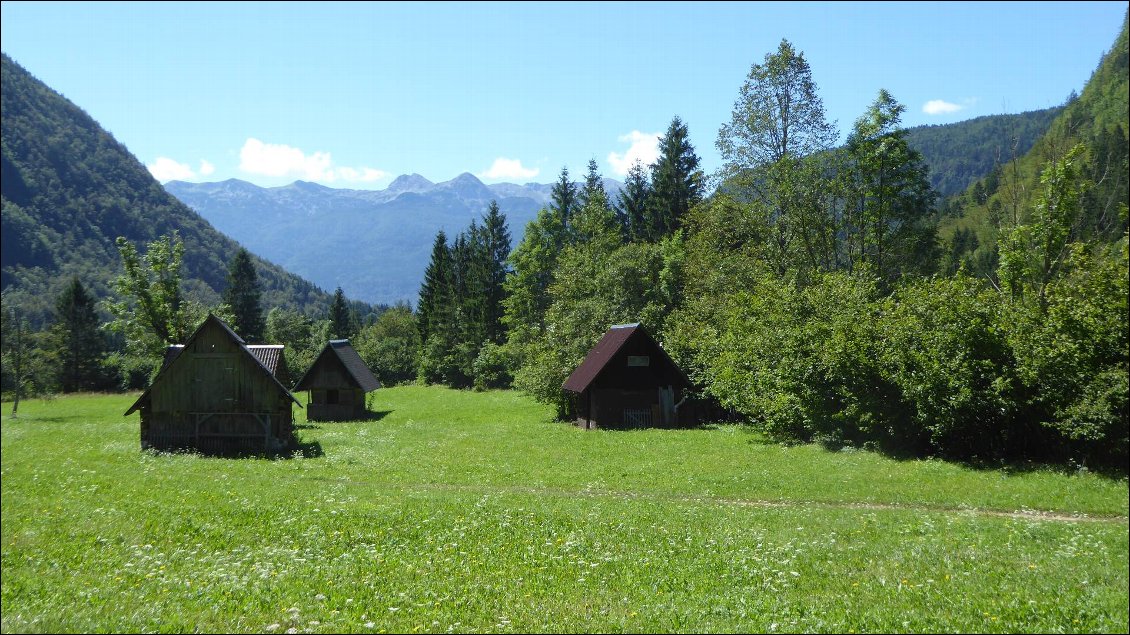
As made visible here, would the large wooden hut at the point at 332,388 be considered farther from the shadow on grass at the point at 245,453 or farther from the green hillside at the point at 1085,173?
the green hillside at the point at 1085,173

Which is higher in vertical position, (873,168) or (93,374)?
(873,168)

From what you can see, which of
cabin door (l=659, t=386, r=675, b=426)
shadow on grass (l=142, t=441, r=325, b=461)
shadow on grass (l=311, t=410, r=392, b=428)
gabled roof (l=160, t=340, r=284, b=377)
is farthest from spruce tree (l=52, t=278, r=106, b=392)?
cabin door (l=659, t=386, r=675, b=426)

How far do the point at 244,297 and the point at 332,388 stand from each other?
41.9 metres

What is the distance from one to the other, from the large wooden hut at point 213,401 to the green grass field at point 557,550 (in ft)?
30.8

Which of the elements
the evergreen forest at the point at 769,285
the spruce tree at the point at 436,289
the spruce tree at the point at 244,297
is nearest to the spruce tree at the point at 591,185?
the evergreen forest at the point at 769,285

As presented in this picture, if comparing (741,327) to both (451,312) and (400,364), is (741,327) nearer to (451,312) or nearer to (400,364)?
(451,312)

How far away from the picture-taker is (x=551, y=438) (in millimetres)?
40062

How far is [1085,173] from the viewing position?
55.0 m

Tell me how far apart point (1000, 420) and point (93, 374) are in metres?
56.1

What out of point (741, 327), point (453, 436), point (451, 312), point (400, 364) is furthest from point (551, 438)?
point (400, 364)

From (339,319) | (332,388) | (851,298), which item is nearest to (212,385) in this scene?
(332,388)

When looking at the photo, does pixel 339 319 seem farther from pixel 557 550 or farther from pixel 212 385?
pixel 557 550

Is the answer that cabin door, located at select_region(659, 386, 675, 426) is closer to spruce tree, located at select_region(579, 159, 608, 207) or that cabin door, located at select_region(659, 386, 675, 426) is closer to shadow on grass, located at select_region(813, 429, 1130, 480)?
shadow on grass, located at select_region(813, 429, 1130, 480)

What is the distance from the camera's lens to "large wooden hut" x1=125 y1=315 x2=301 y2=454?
1383 inches
